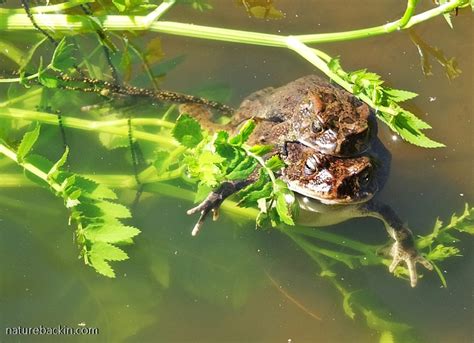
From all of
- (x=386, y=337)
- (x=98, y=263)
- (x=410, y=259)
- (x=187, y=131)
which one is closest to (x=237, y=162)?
(x=187, y=131)

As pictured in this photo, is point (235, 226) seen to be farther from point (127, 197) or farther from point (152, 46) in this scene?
point (152, 46)

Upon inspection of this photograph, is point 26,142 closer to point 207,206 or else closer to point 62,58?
point 62,58

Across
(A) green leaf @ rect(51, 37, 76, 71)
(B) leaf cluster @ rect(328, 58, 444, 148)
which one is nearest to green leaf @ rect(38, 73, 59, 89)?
(A) green leaf @ rect(51, 37, 76, 71)

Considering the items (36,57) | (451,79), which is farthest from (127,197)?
(451,79)

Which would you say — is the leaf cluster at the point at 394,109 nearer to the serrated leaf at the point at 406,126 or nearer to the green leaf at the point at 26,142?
the serrated leaf at the point at 406,126

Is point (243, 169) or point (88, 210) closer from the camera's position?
point (243, 169)

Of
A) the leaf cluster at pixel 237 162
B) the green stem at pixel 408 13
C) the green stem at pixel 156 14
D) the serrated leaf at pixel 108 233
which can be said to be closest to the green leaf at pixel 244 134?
the leaf cluster at pixel 237 162
